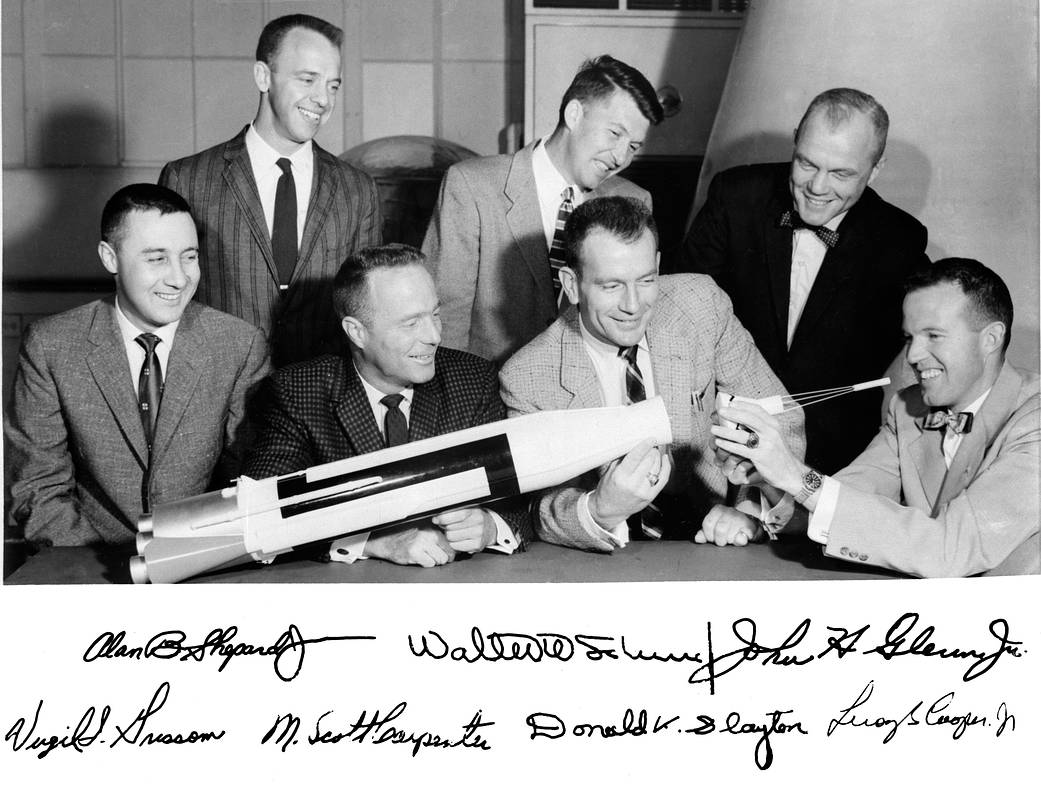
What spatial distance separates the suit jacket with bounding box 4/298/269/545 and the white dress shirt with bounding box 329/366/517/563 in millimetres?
441

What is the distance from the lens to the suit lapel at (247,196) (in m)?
3.68

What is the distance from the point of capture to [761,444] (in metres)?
2.57

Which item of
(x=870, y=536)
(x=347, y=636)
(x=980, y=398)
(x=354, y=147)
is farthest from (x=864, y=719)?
(x=354, y=147)

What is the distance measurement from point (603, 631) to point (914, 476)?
3.00 feet

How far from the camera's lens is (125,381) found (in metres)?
3.06

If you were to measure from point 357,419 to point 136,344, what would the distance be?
0.68 meters

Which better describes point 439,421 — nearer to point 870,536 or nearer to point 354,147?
point 870,536

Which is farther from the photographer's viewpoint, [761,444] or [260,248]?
[260,248]

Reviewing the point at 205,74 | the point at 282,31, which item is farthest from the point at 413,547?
the point at 205,74

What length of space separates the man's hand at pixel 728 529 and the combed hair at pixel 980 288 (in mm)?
702

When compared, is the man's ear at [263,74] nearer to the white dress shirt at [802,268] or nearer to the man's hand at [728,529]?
the white dress shirt at [802,268]

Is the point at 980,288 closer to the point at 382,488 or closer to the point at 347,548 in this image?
the point at 382,488
